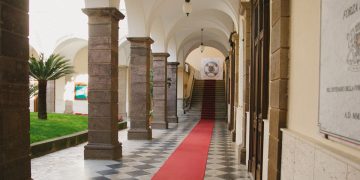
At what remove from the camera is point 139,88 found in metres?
11.1

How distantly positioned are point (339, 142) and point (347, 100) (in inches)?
10.9

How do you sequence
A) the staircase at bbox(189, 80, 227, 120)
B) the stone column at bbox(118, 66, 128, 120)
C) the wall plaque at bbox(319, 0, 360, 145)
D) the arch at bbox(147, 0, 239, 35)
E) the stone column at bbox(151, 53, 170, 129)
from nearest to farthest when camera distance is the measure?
the wall plaque at bbox(319, 0, 360, 145) < the arch at bbox(147, 0, 239, 35) < the stone column at bbox(151, 53, 170, 129) < the stone column at bbox(118, 66, 128, 120) < the staircase at bbox(189, 80, 227, 120)

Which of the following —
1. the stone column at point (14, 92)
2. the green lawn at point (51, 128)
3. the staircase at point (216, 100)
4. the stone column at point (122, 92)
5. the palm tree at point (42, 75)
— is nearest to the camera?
the stone column at point (14, 92)

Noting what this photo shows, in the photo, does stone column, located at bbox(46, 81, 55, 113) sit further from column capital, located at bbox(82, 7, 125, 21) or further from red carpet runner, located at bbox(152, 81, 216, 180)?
column capital, located at bbox(82, 7, 125, 21)

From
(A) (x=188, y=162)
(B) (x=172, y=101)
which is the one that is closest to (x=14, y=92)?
(A) (x=188, y=162)

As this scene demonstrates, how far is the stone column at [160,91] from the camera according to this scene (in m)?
14.7

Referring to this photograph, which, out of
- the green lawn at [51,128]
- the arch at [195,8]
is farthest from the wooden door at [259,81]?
the green lawn at [51,128]

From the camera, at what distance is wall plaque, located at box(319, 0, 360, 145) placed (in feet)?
5.20

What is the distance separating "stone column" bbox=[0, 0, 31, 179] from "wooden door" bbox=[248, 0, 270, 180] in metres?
2.80

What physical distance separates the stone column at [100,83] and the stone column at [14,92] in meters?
3.95

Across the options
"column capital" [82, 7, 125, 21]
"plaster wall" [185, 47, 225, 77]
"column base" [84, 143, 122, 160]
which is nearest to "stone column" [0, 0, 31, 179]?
"column base" [84, 143, 122, 160]

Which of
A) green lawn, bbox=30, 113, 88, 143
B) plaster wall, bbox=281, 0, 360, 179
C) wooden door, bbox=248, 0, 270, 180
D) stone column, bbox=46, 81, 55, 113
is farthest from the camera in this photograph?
stone column, bbox=46, 81, 55, 113

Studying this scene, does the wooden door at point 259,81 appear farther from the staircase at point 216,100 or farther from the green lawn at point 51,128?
the staircase at point 216,100

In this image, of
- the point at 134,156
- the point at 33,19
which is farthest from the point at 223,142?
the point at 33,19
